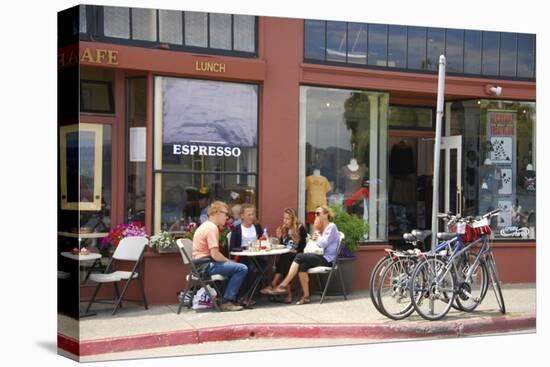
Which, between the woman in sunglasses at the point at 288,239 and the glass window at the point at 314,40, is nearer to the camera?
the woman in sunglasses at the point at 288,239

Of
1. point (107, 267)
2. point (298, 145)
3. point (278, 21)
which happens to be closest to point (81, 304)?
point (107, 267)

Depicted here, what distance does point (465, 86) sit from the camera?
36.3 ft

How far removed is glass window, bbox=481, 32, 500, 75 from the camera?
1095 centimetres

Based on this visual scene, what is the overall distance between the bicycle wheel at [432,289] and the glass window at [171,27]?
3.84 metres

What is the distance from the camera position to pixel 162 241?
9531 millimetres

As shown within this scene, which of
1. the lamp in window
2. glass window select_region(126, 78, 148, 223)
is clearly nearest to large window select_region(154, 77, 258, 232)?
glass window select_region(126, 78, 148, 223)

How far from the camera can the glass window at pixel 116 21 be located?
891 centimetres

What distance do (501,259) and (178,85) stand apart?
4795mm

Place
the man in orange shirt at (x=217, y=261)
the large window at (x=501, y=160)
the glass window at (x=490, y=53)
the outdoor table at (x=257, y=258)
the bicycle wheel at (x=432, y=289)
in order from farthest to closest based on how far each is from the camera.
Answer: the large window at (x=501, y=160), the glass window at (x=490, y=53), the bicycle wheel at (x=432, y=289), the outdoor table at (x=257, y=258), the man in orange shirt at (x=217, y=261)

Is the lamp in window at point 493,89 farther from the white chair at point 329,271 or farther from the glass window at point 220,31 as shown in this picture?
the glass window at point 220,31

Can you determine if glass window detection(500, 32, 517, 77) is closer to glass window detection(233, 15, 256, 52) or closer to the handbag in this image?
glass window detection(233, 15, 256, 52)

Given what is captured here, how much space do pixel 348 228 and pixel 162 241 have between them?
2.41 m

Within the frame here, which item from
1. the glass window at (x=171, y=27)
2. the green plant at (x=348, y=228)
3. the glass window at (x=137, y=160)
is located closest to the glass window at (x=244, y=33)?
the glass window at (x=171, y=27)

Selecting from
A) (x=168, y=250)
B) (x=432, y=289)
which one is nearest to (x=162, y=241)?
(x=168, y=250)
